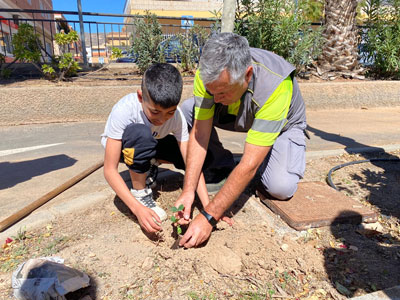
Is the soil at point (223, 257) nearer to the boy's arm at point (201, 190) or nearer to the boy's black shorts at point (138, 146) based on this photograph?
the boy's arm at point (201, 190)

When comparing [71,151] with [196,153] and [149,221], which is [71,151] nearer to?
[196,153]

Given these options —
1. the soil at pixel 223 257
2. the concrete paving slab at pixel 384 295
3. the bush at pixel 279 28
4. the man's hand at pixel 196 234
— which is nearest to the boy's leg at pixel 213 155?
the soil at pixel 223 257

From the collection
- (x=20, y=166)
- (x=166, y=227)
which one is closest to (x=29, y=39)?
(x=20, y=166)

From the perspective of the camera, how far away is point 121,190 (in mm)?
2047

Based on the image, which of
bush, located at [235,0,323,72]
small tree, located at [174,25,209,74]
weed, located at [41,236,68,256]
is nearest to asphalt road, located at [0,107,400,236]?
weed, located at [41,236,68,256]

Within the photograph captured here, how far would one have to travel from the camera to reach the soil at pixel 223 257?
5.52 ft

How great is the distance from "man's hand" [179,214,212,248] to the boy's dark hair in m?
0.75

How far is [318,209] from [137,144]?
1.43 meters

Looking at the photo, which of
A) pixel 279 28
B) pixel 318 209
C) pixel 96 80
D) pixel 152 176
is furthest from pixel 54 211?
pixel 279 28

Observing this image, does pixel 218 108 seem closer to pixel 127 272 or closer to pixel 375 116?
pixel 127 272

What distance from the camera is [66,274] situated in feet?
5.18

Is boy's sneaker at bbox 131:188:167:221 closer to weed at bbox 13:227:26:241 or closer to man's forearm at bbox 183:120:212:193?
man's forearm at bbox 183:120:212:193

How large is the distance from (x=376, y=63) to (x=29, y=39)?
814cm

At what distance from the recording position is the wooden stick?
2.09m
